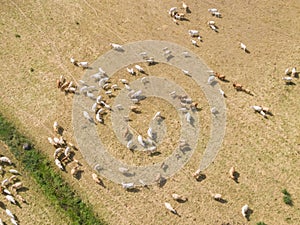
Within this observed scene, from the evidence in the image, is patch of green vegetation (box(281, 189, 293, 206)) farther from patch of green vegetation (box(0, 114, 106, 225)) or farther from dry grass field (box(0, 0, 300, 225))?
patch of green vegetation (box(0, 114, 106, 225))

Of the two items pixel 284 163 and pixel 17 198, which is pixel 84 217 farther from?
pixel 284 163

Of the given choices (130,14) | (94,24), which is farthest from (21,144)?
(130,14)

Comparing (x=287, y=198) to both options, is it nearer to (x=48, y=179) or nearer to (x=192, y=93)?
(x=192, y=93)

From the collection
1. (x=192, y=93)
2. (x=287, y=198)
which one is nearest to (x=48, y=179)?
(x=192, y=93)

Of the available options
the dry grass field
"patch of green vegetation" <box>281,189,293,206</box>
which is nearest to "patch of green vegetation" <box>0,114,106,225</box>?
the dry grass field

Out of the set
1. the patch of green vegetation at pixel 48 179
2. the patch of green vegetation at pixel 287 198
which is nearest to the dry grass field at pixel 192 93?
the patch of green vegetation at pixel 287 198

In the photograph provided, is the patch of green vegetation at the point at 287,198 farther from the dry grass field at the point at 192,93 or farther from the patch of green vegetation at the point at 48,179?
the patch of green vegetation at the point at 48,179
